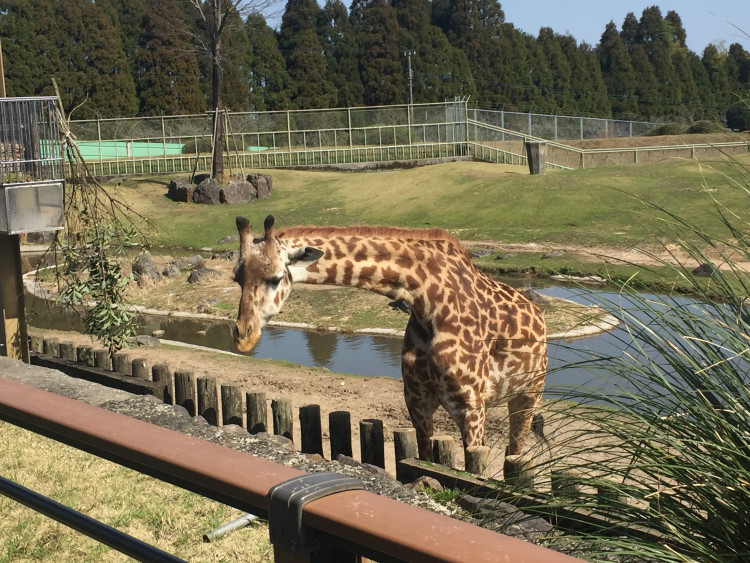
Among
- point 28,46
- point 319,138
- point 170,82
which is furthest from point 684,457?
point 28,46

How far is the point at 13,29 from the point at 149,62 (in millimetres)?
7252

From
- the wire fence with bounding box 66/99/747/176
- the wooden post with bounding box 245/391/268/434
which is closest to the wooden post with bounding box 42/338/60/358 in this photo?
the wooden post with bounding box 245/391/268/434

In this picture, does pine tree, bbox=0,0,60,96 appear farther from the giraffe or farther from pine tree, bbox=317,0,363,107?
the giraffe

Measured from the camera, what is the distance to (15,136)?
33.9 ft

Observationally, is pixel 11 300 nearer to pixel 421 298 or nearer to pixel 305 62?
pixel 421 298

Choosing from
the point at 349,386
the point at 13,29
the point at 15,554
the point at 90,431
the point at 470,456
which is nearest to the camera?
the point at 90,431

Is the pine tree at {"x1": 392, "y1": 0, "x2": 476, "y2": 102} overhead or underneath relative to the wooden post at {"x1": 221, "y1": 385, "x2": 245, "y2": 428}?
overhead

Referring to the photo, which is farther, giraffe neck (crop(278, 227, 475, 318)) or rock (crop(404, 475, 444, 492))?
giraffe neck (crop(278, 227, 475, 318))

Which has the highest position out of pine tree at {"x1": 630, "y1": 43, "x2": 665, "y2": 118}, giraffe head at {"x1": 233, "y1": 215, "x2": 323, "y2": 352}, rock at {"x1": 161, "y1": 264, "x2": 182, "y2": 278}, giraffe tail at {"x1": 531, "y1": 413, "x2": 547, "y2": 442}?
pine tree at {"x1": 630, "y1": 43, "x2": 665, "y2": 118}

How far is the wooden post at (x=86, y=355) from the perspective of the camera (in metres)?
10.7

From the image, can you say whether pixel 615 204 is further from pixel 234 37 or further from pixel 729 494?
pixel 234 37

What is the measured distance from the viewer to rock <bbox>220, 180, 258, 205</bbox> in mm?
31719

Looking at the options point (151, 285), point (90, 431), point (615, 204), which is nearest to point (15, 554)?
point (90, 431)

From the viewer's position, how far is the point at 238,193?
31.9m
